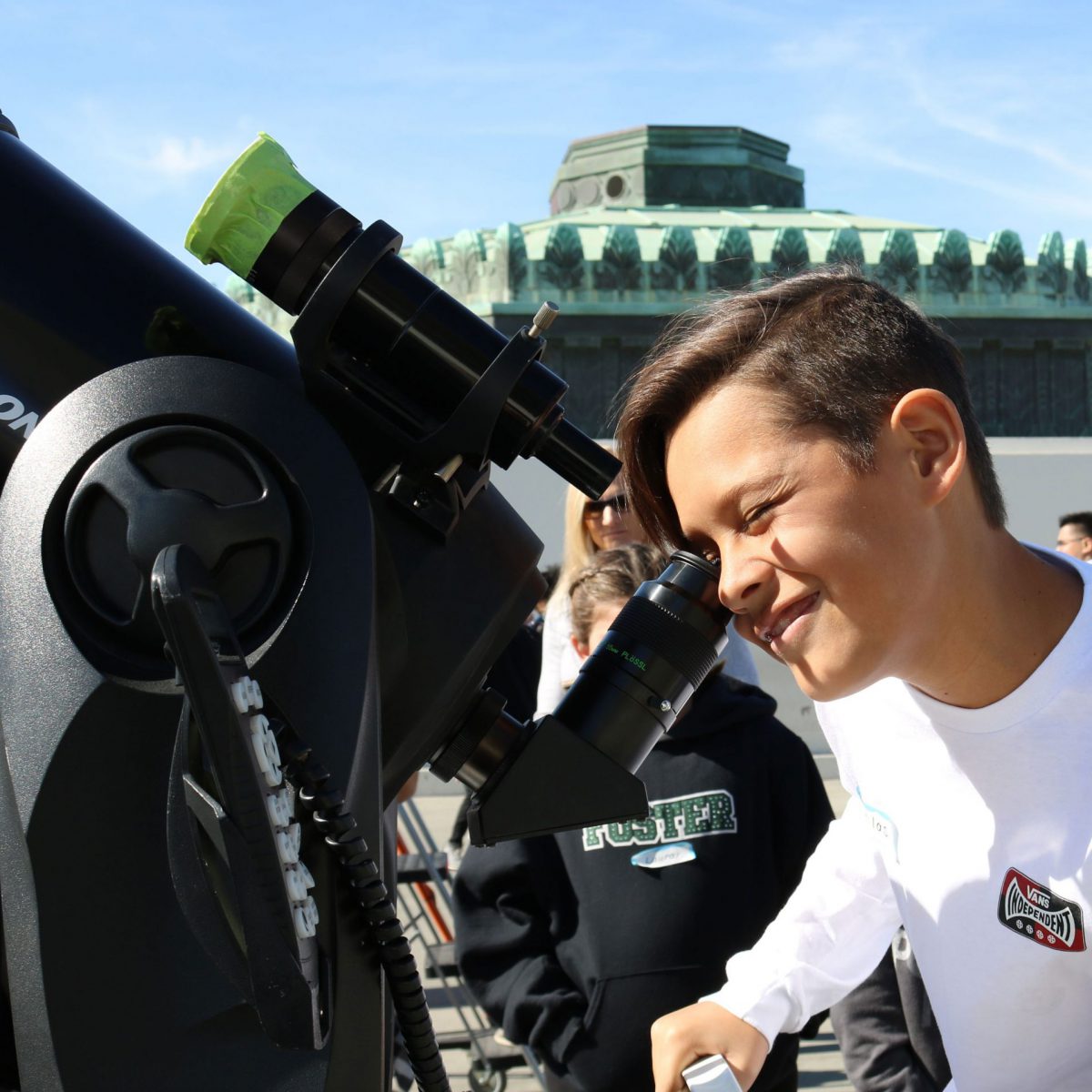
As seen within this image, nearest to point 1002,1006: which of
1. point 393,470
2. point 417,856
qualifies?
point 393,470

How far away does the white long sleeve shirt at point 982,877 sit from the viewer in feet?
4.91

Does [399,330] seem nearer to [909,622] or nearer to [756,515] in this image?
[756,515]

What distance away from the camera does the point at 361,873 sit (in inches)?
40.9

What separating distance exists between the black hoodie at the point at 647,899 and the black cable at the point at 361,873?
1.61m

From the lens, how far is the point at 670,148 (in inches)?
527

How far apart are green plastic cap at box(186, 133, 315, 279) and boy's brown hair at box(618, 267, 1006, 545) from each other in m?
0.57

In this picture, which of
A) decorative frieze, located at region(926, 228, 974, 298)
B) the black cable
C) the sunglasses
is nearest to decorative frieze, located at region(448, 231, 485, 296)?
decorative frieze, located at region(926, 228, 974, 298)

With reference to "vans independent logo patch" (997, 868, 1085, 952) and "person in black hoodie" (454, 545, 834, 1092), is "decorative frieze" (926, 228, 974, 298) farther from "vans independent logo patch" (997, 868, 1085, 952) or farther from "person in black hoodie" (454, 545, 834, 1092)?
"vans independent logo patch" (997, 868, 1085, 952)

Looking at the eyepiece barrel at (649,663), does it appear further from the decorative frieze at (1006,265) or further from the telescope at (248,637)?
the decorative frieze at (1006,265)

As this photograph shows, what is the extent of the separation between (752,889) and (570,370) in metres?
8.03

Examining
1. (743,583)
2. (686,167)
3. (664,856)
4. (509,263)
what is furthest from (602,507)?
(686,167)

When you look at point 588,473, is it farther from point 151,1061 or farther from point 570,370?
point 570,370

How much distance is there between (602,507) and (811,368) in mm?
2397

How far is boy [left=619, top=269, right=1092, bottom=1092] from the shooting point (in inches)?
57.6
